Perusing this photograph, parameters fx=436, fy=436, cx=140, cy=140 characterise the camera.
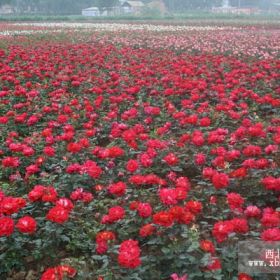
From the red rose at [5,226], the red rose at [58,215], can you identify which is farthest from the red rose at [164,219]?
the red rose at [5,226]

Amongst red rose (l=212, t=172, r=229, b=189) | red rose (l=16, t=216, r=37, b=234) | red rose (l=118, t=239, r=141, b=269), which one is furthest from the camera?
red rose (l=212, t=172, r=229, b=189)

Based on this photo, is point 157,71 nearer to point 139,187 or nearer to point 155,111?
point 155,111

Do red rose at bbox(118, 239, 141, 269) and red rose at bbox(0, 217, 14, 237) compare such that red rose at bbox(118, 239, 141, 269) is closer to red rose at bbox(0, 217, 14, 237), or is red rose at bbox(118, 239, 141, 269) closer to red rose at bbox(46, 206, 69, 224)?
red rose at bbox(46, 206, 69, 224)

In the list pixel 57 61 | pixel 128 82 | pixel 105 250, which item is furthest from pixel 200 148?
pixel 57 61

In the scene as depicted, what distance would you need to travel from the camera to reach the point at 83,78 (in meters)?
8.23

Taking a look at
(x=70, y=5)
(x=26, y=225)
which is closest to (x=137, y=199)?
(x=26, y=225)

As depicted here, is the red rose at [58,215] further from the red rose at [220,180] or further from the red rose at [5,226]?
the red rose at [220,180]

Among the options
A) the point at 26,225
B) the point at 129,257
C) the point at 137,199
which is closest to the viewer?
the point at 129,257

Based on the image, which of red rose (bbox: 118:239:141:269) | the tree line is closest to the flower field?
red rose (bbox: 118:239:141:269)

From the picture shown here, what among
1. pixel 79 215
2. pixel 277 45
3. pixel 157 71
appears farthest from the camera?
pixel 277 45

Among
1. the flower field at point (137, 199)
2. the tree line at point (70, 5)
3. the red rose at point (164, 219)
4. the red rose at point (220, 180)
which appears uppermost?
the tree line at point (70, 5)

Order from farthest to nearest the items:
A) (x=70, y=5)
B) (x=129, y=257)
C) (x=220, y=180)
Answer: (x=70, y=5) → (x=220, y=180) → (x=129, y=257)

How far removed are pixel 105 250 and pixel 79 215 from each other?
759mm

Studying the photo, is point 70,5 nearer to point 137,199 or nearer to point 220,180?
point 137,199
